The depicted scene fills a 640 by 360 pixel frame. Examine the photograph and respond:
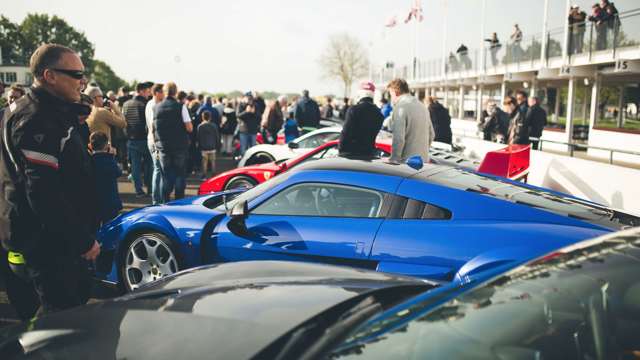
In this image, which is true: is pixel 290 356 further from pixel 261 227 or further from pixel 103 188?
pixel 103 188

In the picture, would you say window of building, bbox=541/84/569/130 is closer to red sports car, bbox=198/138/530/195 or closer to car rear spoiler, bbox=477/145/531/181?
red sports car, bbox=198/138/530/195

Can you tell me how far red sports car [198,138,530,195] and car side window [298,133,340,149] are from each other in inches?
72.4

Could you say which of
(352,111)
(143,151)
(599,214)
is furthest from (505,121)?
(599,214)

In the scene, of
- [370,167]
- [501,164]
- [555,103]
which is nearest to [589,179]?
[501,164]

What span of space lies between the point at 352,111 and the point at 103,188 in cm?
308

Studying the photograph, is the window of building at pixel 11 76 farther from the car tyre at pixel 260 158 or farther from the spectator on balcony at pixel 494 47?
the car tyre at pixel 260 158

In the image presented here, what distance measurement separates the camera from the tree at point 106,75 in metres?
118

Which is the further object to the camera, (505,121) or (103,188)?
(505,121)

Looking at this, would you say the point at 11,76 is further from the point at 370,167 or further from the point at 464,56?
the point at 370,167

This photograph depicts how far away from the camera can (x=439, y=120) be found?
11.3 metres

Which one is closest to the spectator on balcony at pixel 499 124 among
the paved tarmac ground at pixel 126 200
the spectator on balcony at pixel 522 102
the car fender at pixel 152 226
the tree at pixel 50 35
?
the spectator on balcony at pixel 522 102

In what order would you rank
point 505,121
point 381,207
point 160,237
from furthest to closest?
1. point 505,121
2. point 160,237
3. point 381,207

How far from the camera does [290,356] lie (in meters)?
1.71

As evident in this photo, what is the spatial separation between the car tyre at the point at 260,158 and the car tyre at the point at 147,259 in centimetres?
568
